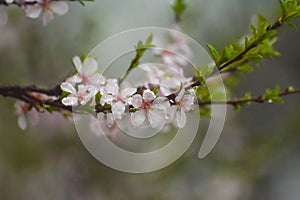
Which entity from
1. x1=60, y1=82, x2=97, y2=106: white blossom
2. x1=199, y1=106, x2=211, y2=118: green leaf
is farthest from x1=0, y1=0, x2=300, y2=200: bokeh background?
x1=60, y1=82, x2=97, y2=106: white blossom

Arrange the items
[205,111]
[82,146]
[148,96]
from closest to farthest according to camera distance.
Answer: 1. [148,96]
2. [205,111]
3. [82,146]

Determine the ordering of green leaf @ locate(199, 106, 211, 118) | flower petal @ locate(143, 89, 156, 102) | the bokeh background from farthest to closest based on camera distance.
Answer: the bokeh background → green leaf @ locate(199, 106, 211, 118) → flower petal @ locate(143, 89, 156, 102)

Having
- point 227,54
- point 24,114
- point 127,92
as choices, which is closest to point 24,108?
point 24,114

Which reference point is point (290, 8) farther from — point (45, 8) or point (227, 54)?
point (45, 8)

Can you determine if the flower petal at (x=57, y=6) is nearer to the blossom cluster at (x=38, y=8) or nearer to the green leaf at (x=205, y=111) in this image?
the blossom cluster at (x=38, y=8)

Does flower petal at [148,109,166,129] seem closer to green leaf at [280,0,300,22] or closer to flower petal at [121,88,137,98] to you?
flower petal at [121,88,137,98]

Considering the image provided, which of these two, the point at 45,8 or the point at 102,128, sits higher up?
the point at 45,8
